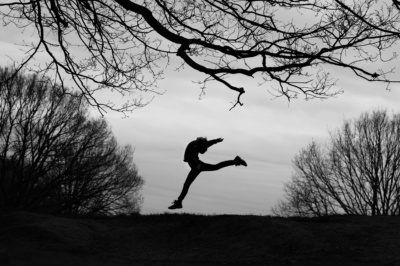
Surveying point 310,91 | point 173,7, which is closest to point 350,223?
point 310,91

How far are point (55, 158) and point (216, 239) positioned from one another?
1810 centimetres

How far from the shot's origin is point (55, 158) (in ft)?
86.0

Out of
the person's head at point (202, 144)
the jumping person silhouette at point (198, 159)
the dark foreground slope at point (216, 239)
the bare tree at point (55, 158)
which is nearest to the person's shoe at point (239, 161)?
the jumping person silhouette at point (198, 159)

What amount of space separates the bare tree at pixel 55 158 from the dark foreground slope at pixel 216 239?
1344cm

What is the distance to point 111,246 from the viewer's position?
9953 mm

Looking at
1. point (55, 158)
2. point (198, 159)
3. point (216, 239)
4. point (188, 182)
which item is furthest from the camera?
point (55, 158)

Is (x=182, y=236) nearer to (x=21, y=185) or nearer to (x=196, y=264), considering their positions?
(x=196, y=264)

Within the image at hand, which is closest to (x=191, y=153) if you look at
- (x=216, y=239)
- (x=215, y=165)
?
(x=215, y=165)

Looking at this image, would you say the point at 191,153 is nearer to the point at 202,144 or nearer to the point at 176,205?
the point at 202,144

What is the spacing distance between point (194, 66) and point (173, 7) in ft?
4.57

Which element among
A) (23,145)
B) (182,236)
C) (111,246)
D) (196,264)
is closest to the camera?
(196,264)

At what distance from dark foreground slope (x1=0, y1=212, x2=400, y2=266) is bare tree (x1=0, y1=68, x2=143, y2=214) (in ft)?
44.1

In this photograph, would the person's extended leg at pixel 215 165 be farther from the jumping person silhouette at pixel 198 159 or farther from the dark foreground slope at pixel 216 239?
the dark foreground slope at pixel 216 239

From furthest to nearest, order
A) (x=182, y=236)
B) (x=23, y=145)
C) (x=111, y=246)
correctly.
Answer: (x=23, y=145) < (x=182, y=236) < (x=111, y=246)
